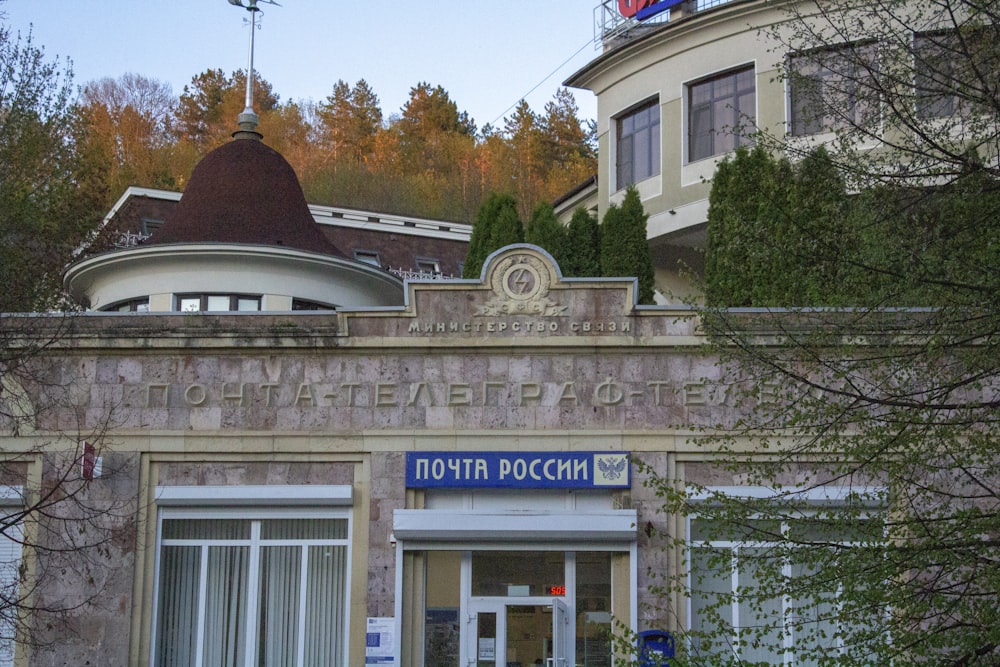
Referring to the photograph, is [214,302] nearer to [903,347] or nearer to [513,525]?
[513,525]

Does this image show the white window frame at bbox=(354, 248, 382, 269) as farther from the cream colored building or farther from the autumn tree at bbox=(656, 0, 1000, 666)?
the autumn tree at bbox=(656, 0, 1000, 666)

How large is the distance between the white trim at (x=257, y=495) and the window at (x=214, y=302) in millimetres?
7042

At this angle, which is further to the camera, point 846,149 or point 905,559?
point 846,149

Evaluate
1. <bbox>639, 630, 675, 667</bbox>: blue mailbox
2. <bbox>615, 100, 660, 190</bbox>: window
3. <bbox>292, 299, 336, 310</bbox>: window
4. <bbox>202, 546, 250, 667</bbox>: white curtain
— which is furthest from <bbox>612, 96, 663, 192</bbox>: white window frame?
<bbox>639, 630, 675, 667</bbox>: blue mailbox

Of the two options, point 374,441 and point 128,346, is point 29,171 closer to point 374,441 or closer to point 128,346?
point 128,346

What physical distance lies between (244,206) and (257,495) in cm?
999

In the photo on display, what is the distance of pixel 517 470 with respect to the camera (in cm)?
2127

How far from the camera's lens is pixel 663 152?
31.6 metres

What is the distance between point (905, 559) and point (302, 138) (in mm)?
73792

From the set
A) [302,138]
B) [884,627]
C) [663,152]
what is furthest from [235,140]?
[302,138]

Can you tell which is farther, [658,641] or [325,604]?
[325,604]

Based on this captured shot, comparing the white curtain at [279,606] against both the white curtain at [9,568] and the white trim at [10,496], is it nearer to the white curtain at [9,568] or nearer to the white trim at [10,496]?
the white curtain at [9,568]

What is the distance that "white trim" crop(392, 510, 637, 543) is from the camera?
2081cm

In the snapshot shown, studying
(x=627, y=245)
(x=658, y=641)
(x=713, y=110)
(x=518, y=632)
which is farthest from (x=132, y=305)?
(x=658, y=641)
